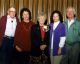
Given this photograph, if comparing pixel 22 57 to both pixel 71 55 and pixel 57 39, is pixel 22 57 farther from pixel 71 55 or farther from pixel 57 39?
pixel 71 55

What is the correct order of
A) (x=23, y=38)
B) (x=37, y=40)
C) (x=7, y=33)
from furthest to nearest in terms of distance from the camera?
(x=7, y=33) → (x=23, y=38) → (x=37, y=40)

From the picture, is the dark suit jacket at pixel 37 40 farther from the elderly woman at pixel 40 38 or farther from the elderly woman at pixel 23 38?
the elderly woman at pixel 23 38

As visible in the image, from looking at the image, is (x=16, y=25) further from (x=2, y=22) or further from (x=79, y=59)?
(x=79, y=59)

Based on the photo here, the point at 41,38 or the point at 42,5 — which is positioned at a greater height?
the point at 42,5

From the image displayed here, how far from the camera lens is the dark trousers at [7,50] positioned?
6320mm

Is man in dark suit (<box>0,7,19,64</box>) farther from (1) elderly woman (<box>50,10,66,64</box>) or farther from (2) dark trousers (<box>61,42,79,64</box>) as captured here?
(2) dark trousers (<box>61,42,79,64</box>)

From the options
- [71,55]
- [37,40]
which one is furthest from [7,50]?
[71,55]

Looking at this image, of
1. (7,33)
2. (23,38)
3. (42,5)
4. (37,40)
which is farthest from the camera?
(42,5)

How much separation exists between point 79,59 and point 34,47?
3.01 feet

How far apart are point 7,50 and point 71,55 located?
1.33 metres

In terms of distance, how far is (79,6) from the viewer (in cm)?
747

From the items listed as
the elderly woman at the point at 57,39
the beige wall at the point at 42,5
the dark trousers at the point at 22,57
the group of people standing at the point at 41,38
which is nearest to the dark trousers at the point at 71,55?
the group of people standing at the point at 41,38

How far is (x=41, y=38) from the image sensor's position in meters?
6.04

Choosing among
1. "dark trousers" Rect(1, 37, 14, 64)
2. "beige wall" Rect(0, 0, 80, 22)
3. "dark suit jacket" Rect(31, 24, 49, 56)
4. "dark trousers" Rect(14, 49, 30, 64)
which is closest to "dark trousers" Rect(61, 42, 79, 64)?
"dark suit jacket" Rect(31, 24, 49, 56)
